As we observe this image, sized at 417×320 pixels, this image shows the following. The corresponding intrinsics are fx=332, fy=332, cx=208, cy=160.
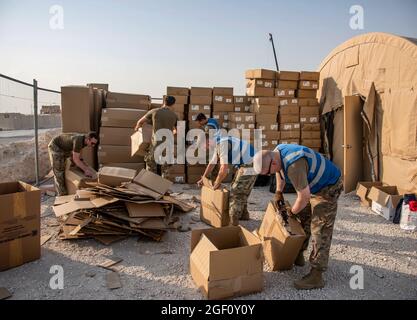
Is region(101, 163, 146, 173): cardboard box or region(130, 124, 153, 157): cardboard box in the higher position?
region(130, 124, 153, 157): cardboard box

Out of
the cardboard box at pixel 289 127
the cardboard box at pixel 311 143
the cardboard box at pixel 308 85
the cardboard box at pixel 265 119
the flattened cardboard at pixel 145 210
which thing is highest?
the cardboard box at pixel 308 85

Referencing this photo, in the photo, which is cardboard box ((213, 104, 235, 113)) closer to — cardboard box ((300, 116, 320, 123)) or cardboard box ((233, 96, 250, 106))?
cardboard box ((233, 96, 250, 106))

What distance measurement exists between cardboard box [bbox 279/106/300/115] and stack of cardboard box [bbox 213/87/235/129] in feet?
4.34

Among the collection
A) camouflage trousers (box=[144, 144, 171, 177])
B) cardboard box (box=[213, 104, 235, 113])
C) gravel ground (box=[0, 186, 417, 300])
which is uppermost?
cardboard box (box=[213, 104, 235, 113])

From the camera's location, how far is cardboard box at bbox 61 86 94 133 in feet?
23.0

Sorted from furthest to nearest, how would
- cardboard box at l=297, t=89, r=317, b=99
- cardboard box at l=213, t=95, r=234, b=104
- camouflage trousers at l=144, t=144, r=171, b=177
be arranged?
cardboard box at l=297, t=89, r=317, b=99
cardboard box at l=213, t=95, r=234, b=104
camouflage trousers at l=144, t=144, r=171, b=177

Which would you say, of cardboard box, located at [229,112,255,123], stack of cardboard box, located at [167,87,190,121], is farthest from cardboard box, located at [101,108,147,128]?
cardboard box, located at [229,112,255,123]

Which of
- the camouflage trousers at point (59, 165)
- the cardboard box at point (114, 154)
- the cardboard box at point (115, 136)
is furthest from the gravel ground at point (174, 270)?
the cardboard box at point (115, 136)

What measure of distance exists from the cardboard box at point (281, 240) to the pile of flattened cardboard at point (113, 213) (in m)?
1.43

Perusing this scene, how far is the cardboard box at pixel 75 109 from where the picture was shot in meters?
7.00

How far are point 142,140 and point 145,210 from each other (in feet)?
7.56

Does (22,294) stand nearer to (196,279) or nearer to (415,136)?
(196,279)

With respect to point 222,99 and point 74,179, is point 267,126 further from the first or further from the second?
point 74,179

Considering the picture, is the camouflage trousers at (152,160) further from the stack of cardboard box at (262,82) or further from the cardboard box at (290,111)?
the cardboard box at (290,111)
